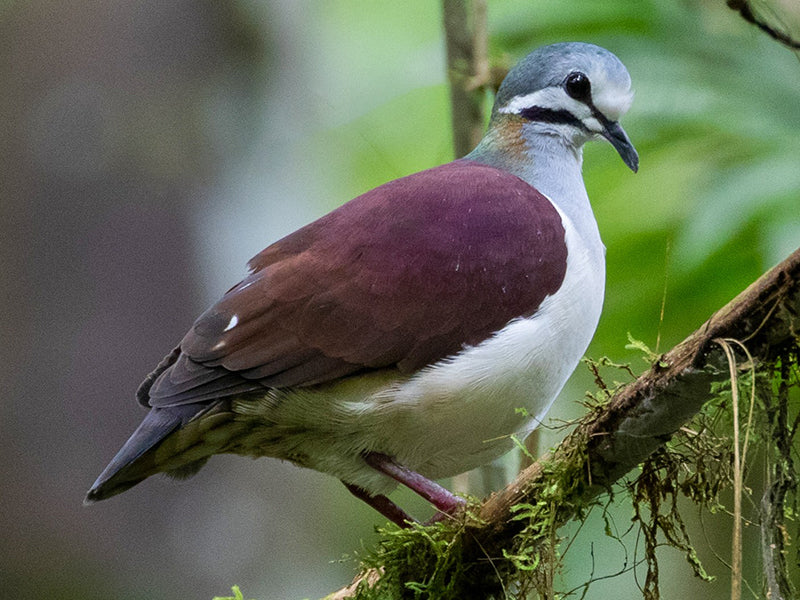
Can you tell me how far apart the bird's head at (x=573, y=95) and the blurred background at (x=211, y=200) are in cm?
41

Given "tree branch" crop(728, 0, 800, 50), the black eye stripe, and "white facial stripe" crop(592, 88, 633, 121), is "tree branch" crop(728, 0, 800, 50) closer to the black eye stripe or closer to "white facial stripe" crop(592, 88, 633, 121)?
"white facial stripe" crop(592, 88, 633, 121)

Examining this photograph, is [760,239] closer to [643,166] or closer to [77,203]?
[643,166]

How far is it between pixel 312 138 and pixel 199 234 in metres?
1.23

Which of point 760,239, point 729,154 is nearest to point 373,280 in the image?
point 760,239

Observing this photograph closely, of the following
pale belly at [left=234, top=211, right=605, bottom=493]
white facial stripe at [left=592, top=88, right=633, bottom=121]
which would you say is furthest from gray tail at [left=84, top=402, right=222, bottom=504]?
white facial stripe at [left=592, top=88, right=633, bottom=121]

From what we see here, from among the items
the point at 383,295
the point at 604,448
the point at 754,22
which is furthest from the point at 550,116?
the point at 604,448

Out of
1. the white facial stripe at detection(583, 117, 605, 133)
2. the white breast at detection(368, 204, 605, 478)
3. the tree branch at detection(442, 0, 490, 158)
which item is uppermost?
the tree branch at detection(442, 0, 490, 158)

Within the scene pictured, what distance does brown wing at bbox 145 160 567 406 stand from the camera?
9.65ft

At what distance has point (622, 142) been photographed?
3.46 metres

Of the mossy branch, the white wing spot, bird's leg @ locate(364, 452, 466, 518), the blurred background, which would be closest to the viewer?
the mossy branch

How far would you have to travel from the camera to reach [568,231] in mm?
3188

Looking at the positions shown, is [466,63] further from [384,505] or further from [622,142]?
[384,505]

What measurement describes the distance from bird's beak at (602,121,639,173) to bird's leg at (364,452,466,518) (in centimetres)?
130

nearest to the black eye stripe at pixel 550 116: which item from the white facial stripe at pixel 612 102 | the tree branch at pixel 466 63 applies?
the white facial stripe at pixel 612 102
